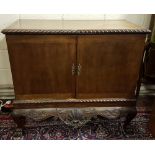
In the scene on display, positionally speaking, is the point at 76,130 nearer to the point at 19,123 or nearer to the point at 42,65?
the point at 19,123

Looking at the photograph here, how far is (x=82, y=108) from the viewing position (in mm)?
1288

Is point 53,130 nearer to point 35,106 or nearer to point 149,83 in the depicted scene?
point 35,106

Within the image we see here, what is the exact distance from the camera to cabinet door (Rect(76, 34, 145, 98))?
42.5 inches

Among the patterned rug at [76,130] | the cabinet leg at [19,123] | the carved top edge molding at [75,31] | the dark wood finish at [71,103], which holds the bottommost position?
the patterned rug at [76,130]

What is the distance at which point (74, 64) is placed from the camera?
1.13 m

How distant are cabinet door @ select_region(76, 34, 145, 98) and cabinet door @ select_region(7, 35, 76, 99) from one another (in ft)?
0.22

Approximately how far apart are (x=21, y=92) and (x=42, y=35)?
0.38 metres

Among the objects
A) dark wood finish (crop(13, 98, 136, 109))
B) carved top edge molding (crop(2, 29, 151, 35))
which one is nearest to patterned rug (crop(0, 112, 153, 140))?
dark wood finish (crop(13, 98, 136, 109))

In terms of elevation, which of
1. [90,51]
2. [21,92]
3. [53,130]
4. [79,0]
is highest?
[79,0]

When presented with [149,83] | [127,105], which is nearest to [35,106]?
[127,105]

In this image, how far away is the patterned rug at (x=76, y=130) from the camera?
145cm

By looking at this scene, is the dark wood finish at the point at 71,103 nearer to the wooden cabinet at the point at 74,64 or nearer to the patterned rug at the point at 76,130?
the wooden cabinet at the point at 74,64

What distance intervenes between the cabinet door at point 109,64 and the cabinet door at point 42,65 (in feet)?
0.22

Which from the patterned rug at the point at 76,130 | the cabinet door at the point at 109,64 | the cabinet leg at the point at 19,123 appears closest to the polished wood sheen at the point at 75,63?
the cabinet door at the point at 109,64
